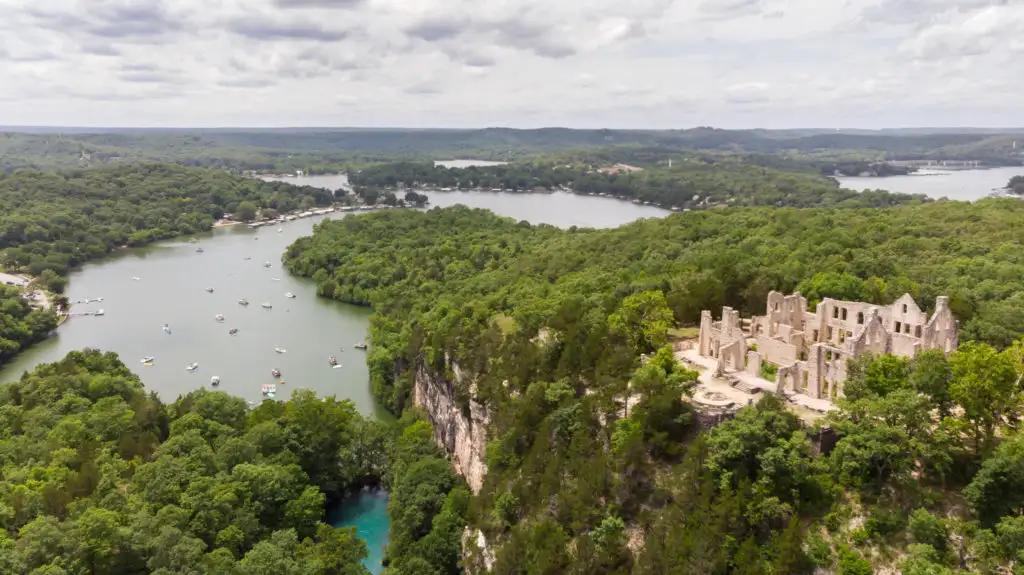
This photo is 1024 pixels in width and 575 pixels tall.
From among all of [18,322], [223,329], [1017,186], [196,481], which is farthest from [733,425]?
[1017,186]

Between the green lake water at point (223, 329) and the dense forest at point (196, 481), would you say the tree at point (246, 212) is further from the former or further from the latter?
the dense forest at point (196, 481)

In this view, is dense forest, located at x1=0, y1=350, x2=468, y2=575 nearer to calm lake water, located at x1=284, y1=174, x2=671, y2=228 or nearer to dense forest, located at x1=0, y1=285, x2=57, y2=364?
dense forest, located at x1=0, y1=285, x2=57, y2=364

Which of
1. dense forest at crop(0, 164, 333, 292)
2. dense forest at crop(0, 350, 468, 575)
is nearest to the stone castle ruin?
dense forest at crop(0, 350, 468, 575)

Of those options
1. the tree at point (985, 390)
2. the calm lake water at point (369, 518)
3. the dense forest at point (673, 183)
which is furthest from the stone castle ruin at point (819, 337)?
the dense forest at point (673, 183)

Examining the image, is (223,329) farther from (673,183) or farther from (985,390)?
(673,183)

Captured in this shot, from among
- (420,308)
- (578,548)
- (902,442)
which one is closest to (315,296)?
(420,308)
